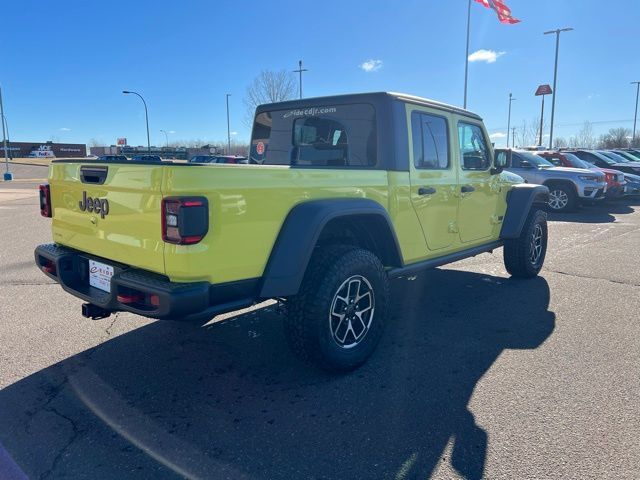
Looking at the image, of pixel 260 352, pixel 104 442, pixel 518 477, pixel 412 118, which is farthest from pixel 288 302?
pixel 412 118

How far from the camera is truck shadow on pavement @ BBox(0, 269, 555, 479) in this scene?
2.44m

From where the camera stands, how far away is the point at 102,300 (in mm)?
2969

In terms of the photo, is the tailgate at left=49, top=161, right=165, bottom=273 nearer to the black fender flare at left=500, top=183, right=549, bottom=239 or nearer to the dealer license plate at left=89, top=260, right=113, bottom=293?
the dealer license plate at left=89, top=260, right=113, bottom=293

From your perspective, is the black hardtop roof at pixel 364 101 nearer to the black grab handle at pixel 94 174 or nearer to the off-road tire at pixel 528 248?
the off-road tire at pixel 528 248

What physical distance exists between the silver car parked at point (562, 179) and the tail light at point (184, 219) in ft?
36.6

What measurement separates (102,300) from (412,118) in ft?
8.93

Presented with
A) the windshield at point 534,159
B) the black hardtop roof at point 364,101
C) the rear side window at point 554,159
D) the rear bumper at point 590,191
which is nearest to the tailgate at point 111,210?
the black hardtop roof at point 364,101

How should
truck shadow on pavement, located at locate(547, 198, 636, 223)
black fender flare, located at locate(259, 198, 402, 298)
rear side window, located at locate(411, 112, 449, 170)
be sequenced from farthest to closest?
truck shadow on pavement, located at locate(547, 198, 636, 223) < rear side window, located at locate(411, 112, 449, 170) < black fender flare, located at locate(259, 198, 402, 298)

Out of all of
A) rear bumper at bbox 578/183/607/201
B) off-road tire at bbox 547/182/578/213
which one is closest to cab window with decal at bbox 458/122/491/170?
off-road tire at bbox 547/182/578/213

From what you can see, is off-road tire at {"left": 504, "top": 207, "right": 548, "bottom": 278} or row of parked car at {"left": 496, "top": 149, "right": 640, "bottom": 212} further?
row of parked car at {"left": 496, "top": 149, "right": 640, "bottom": 212}

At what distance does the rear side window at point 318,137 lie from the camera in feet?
13.2

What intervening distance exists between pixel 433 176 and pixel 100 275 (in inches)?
107

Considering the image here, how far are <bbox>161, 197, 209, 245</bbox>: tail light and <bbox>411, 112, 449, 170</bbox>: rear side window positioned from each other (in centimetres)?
209

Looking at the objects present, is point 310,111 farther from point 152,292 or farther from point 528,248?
point 528,248
